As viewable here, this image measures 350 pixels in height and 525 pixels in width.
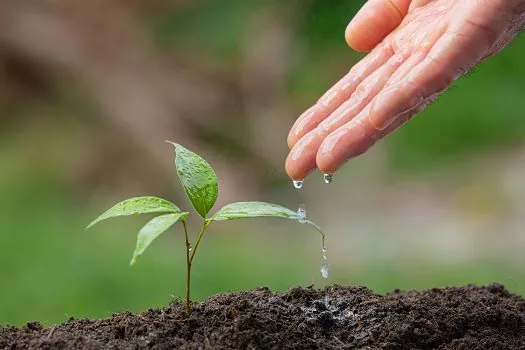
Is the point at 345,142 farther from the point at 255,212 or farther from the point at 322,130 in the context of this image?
the point at 255,212

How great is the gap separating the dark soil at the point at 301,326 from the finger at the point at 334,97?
0.95 ft

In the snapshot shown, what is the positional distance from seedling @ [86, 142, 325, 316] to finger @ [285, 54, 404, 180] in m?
0.23

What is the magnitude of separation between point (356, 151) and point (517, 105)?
2.60m

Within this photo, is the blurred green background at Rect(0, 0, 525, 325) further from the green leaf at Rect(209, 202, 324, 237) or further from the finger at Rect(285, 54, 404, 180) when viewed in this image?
the green leaf at Rect(209, 202, 324, 237)

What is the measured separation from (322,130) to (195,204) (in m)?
0.30

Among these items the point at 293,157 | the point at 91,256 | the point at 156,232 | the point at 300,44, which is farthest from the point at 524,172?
the point at 156,232

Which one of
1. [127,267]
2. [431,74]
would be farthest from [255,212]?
[127,267]

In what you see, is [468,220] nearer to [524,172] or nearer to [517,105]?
[524,172]

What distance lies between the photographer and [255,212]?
0.95 metres

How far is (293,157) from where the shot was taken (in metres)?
1.23

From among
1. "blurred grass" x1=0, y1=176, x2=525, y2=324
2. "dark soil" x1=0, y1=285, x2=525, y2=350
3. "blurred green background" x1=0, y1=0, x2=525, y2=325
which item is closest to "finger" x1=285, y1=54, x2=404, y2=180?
"dark soil" x1=0, y1=285, x2=525, y2=350

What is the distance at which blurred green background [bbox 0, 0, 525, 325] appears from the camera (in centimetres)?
295

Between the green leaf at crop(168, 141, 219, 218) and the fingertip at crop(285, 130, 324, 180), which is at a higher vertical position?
the fingertip at crop(285, 130, 324, 180)

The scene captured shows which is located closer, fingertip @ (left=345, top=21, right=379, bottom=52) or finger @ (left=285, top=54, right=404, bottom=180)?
finger @ (left=285, top=54, right=404, bottom=180)
